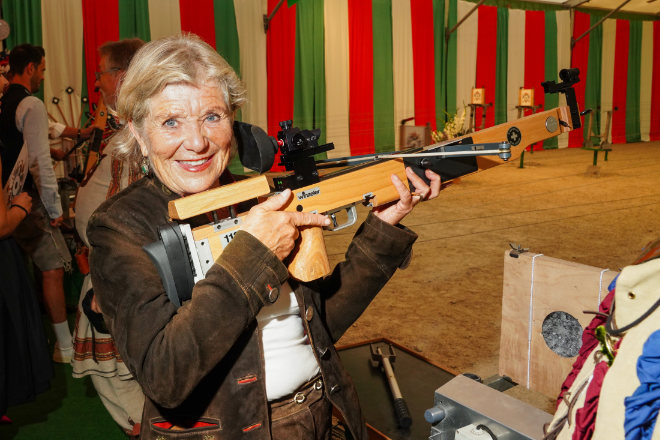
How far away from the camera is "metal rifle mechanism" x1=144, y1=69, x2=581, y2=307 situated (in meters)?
0.98

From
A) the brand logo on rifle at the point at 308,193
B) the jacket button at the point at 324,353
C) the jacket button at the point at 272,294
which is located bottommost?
the jacket button at the point at 324,353

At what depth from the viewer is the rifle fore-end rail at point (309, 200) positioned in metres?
1.01

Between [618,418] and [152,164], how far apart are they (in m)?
0.95

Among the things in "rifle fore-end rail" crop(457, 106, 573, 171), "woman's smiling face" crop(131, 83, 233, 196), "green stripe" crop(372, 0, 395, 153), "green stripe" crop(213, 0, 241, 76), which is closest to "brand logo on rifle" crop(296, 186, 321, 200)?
"woman's smiling face" crop(131, 83, 233, 196)

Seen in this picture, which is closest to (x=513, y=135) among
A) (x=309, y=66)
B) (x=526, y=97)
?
(x=309, y=66)

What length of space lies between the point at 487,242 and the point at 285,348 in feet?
13.9

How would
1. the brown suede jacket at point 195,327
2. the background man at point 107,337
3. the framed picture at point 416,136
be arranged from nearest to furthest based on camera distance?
the brown suede jacket at point 195,327 → the background man at point 107,337 → the framed picture at point 416,136

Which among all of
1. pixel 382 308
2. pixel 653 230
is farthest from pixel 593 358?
pixel 653 230

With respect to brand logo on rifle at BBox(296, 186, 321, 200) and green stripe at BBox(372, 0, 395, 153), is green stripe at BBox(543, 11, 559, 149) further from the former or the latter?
brand logo on rifle at BBox(296, 186, 321, 200)

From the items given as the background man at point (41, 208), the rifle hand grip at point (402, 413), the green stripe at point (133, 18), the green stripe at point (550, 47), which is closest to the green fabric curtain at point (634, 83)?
the green stripe at point (550, 47)

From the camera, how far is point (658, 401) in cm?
63

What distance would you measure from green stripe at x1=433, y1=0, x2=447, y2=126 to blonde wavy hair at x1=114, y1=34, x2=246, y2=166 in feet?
35.2

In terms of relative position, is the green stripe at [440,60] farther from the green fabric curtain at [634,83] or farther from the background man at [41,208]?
the background man at [41,208]

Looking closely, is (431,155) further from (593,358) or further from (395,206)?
(593,358)
